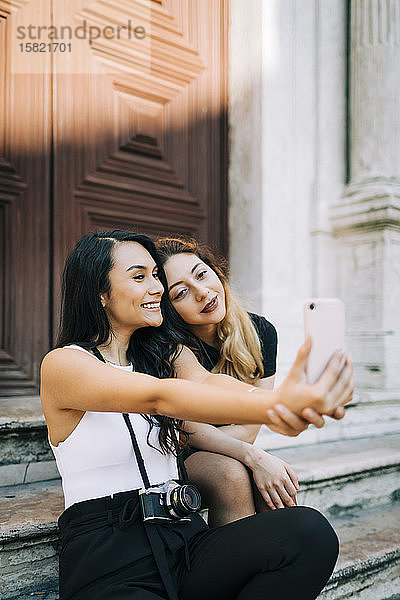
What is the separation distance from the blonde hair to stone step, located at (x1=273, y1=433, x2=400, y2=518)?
58cm

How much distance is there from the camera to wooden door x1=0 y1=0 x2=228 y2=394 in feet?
9.46

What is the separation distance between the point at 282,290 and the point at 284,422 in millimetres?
2432

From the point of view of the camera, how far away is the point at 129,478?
162 centimetres

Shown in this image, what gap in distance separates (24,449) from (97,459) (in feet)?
2.76

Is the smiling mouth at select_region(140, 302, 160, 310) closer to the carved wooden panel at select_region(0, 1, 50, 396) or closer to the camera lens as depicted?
the camera lens

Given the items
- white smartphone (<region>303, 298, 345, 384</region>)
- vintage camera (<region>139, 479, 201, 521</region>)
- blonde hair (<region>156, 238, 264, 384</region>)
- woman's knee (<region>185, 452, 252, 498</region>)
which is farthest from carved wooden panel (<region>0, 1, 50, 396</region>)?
white smartphone (<region>303, 298, 345, 384</region>)

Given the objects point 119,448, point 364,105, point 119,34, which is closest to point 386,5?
point 364,105

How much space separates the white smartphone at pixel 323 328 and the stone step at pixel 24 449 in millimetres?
1504

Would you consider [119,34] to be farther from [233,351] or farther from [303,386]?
[303,386]

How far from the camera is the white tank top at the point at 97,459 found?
1.59 m

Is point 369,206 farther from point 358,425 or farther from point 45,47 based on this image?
point 45,47

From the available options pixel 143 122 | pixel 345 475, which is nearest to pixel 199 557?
pixel 345 475

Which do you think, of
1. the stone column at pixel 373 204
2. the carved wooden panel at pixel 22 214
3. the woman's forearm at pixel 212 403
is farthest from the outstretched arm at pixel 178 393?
the stone column at pixel 373 204

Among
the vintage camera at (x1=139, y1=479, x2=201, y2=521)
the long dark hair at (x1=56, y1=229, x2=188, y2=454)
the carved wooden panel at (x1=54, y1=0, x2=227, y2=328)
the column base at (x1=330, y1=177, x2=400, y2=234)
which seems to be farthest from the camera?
the column base at (x1=330, y1=177, x2=400, y2=234)
